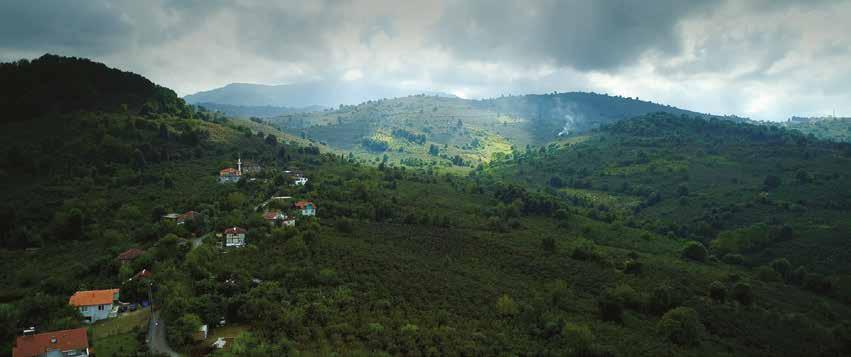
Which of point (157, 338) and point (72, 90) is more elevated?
point (72, 90)

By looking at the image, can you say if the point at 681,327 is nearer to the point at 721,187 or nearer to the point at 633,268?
the point at 633,268

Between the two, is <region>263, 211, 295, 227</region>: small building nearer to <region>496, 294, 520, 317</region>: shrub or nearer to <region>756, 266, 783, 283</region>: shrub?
<region>496, 294, 520, 317</region>: shrub

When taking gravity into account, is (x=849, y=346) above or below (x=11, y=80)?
below

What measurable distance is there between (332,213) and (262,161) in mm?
41239

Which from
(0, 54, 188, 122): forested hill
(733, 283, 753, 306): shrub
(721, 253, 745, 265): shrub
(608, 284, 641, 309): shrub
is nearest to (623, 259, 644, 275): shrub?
(733, 283, 753, 306): shrub

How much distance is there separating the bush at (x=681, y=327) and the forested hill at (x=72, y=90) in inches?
4674

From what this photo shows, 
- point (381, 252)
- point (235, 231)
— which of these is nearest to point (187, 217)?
point (235, 231)

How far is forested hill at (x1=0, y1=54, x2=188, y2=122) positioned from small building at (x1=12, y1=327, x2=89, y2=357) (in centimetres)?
8909

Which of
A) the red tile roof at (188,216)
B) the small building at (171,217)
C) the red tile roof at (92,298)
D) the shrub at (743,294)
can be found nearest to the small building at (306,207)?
the red tile roof at (188,216)

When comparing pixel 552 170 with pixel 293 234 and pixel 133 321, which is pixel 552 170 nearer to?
pixel 293 234

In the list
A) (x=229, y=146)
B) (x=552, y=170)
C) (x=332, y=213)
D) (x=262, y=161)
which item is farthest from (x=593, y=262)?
(x=552, y=170)

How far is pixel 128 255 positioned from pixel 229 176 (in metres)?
39.2

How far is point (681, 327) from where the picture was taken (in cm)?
4281

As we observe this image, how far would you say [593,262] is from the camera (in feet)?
212
